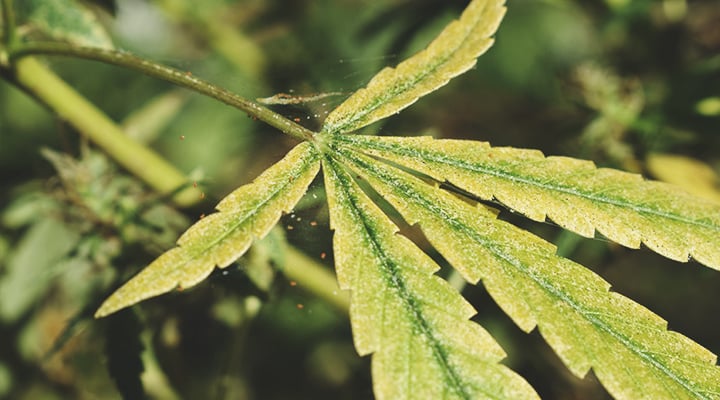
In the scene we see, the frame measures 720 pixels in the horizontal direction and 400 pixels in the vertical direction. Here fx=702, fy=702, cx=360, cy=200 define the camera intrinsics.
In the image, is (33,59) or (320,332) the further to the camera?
(320,332)

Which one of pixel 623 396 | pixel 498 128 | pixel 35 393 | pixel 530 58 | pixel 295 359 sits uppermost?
pixel 530 58

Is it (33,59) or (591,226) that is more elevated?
(591,226)

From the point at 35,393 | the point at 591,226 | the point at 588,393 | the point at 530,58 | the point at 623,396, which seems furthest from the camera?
the point at 530,58

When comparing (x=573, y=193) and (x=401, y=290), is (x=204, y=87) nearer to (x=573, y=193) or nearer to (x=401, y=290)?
(x=401, y=290)

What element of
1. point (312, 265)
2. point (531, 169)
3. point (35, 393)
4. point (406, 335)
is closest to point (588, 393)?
point (312, 265)

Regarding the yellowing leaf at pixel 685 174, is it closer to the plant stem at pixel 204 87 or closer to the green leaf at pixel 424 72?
the green leaf at pixel 424 72

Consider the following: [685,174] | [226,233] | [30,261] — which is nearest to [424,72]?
[226,233]

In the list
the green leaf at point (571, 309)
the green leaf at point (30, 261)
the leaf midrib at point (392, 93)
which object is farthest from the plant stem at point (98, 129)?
the green leaf at point (571, 309)

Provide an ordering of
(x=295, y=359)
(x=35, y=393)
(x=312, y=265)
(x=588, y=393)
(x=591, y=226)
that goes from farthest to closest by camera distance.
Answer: (x=295, y=359), (x=35, y=393), (x=588, y=393), (x=312, y=265), (x=591, y=226)

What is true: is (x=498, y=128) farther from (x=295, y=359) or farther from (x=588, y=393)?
(x=295, y=359)
